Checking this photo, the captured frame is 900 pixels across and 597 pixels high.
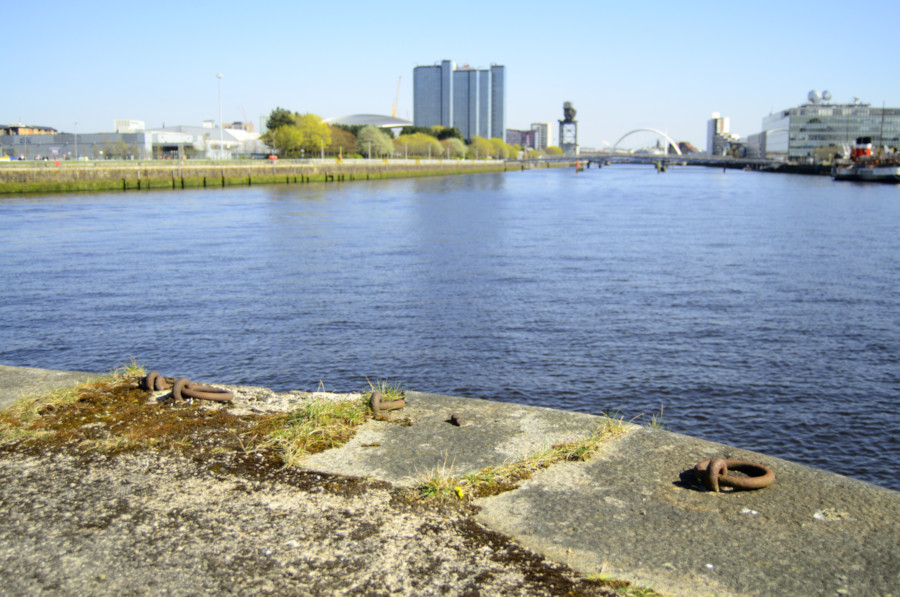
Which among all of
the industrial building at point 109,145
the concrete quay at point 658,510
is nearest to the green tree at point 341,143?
the industrial building at point 109,145

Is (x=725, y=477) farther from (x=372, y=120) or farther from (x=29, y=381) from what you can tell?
(x=372, y=120)

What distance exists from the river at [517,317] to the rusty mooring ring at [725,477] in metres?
4.34

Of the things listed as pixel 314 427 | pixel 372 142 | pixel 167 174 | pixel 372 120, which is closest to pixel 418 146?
pixel 372 142

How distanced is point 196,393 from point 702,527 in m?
4.65

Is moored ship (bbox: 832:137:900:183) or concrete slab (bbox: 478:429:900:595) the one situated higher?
moored ship (bbox: 832:137:900:183)

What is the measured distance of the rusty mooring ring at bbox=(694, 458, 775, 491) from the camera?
209 inches

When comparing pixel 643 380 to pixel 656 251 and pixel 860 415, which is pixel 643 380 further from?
pixel 656 251

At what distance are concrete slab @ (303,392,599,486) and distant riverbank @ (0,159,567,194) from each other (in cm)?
5880

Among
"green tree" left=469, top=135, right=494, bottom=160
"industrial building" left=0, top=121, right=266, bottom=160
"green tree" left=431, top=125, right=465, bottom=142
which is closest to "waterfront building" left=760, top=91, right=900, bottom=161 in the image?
"green tree" left=469, top=135, right=494, bottom=160

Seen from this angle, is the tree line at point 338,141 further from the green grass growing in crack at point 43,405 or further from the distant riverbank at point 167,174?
the green grass growing in crack at point 43,405

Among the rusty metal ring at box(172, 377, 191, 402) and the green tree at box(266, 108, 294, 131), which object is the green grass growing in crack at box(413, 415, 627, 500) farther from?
the green tree at box(266, 108, 294, 131)

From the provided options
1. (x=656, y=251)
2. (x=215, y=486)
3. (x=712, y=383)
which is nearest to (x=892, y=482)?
(x=712, y=383)

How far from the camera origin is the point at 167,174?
68.9 m

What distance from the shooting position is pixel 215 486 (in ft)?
17.8
